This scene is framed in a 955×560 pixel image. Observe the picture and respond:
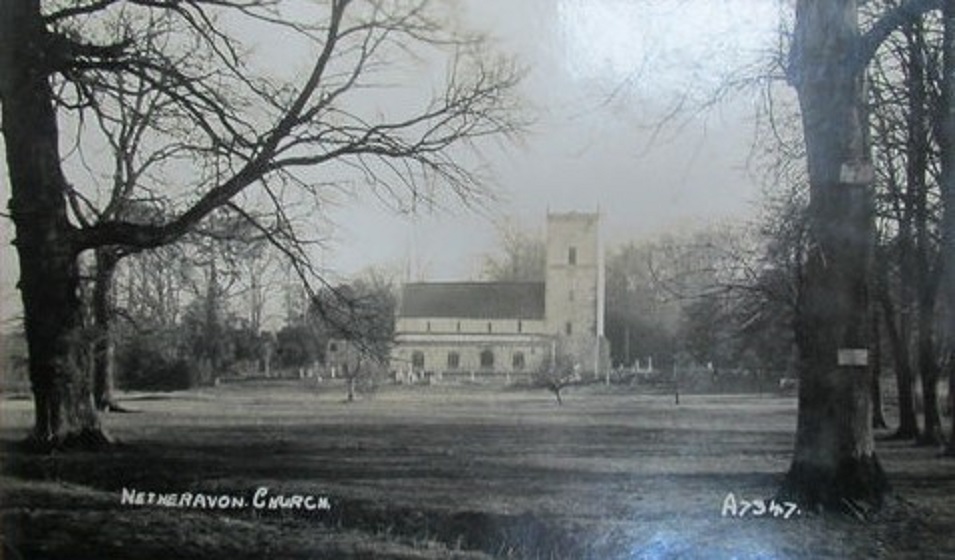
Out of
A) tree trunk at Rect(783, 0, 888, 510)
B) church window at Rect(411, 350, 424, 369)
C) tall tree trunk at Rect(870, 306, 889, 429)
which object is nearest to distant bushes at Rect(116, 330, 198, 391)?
church window at Rect(411, 350, 424, 369)

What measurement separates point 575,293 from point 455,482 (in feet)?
2.13

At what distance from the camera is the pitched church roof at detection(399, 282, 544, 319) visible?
3324mm

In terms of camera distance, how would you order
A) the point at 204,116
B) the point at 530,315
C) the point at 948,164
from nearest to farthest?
the point at 948,164 < the point at 530,315 < the point at 204,116

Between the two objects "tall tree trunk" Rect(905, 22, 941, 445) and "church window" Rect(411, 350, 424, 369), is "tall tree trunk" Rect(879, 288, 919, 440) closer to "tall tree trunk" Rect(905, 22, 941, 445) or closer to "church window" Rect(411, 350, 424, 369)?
"tall tree trunk" Rect(905, 22, 941, 445)

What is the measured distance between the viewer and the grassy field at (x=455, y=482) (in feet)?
10.4

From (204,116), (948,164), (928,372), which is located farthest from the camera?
(204,116)

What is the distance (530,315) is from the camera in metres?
3.33

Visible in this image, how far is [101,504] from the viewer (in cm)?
351

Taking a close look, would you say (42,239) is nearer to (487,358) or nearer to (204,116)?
(204,116)

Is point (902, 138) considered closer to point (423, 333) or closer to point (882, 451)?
point (882, 451)

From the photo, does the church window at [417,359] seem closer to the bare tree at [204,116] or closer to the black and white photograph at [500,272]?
the black and white photograph at [500,272]

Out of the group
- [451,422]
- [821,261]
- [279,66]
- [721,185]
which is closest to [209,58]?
[279,66]

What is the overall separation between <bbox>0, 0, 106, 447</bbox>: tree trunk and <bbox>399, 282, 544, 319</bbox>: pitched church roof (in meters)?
1.13

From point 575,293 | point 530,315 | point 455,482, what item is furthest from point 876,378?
point 455,482
